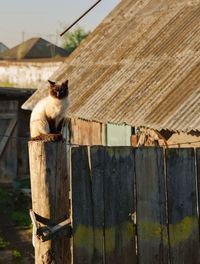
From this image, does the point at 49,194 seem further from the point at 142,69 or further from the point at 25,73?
the point at 25,73

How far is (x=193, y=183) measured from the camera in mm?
3365

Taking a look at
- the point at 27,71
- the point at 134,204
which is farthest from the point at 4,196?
the point at 27,71

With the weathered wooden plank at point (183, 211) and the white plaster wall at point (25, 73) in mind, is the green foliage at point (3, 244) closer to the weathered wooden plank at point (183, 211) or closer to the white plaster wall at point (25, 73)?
the weathered wooden plank at point (183, 211)

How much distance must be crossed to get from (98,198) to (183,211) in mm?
693

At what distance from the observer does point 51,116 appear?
5.37 metres

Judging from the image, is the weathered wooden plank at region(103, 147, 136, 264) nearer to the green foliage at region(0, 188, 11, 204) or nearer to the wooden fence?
the wooden fence

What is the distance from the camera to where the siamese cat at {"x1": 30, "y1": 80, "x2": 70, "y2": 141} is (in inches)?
198

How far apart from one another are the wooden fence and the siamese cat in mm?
1422

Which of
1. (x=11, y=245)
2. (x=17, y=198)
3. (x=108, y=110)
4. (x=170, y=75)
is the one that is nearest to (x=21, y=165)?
(x=17, y=198)

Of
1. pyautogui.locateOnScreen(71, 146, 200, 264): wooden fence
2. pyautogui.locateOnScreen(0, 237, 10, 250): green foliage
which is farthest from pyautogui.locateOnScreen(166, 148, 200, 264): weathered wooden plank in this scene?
pyautogui.locateOnScreen(0, 237, 10, 250): green foliage

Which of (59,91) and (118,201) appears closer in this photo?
(118,201)

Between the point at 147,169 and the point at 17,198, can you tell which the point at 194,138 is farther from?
the point at 17,198

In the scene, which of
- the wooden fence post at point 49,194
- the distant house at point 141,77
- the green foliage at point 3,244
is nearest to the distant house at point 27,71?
the distant house at point 141,77

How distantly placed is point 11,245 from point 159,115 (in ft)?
17.5
